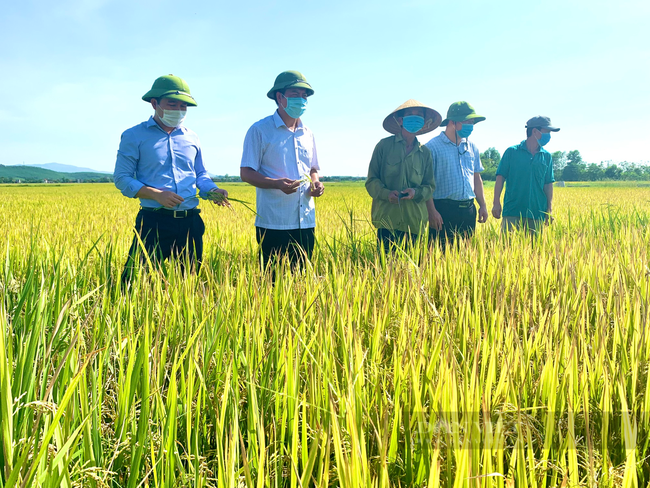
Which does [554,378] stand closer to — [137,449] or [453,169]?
[137,449]

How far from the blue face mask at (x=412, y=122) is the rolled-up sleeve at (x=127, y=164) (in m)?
2.15

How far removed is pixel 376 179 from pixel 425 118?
788mm

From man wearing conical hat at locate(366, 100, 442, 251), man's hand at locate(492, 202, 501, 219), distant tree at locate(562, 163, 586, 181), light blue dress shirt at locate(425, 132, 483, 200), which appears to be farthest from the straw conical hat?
distant tree at locate(562, 163, 586, 181)

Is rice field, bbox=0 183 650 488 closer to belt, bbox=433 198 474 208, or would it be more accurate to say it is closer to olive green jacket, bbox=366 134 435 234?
olive green jacket, bbox=366 134 435 234

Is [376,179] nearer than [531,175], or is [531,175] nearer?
[376,179]

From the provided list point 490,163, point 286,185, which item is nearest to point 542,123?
point 286,185

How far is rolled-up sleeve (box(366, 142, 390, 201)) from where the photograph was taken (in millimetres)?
3637

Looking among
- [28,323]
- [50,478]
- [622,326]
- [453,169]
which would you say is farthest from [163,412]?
[453,169]

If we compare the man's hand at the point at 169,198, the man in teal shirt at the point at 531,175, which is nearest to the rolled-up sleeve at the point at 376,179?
the man's hand at the point at 169,198

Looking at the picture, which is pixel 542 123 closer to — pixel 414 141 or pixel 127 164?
pixel 414 141

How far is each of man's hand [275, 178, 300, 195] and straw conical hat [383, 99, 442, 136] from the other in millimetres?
1298

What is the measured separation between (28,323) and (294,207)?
6.61 ft

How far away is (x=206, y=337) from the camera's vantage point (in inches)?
54.7

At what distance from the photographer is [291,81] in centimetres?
313
